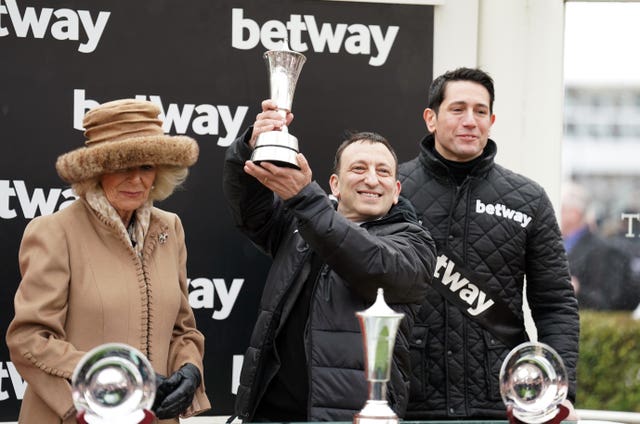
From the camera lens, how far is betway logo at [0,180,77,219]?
12.9 feet

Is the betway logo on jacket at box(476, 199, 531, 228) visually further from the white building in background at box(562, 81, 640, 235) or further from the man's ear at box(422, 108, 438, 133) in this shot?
the white building in background at box(562, 81, 640, 235)

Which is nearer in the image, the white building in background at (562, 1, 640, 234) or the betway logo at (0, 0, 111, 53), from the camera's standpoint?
the betway logo at (0, 0, 111, 53)

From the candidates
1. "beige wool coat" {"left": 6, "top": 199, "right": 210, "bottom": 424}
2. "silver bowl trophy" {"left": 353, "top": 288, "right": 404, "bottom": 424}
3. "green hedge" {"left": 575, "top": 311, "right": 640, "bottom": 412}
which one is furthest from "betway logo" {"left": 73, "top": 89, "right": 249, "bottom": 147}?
"silver bowl trophy" {"left": 353, "top": 288, "right": 404, "bottom": 424}

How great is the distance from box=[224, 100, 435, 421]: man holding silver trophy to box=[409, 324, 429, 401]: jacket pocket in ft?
1.02

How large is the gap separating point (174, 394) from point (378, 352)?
0.93 meters

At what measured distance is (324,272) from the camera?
125 inches

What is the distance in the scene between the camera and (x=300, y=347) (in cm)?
318

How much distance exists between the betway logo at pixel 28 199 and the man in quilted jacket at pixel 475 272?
50.3 inches

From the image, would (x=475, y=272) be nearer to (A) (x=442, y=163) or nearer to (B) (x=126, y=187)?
(A) (x=442, y=163)

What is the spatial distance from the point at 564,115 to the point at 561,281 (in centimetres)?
111

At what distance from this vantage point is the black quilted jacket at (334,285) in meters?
2.93

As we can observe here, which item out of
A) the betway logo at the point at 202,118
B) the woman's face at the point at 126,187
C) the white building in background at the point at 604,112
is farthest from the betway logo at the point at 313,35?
the woman's face at the point at 126,187

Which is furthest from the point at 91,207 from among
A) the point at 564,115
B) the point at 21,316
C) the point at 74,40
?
the point at 564,115

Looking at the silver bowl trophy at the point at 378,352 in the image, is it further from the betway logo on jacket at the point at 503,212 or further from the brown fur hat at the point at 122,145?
the betway logo on jacket at the point at 503,212
